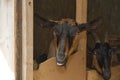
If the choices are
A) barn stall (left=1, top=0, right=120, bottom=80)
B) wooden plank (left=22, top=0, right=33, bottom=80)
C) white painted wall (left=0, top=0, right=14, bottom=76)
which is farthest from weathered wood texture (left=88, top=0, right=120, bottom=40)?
wooden plank (left=22, top=0, right=33, bottom=80)

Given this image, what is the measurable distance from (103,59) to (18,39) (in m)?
0.51

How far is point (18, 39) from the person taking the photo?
4.73ft

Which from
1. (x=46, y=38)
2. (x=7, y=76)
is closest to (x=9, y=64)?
(x=7, y=76)

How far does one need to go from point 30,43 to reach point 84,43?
1.08 feet

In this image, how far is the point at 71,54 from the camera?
152cm

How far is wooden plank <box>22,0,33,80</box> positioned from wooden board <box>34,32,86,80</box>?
0.05 meters

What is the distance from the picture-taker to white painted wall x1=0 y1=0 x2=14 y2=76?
58.2 inches

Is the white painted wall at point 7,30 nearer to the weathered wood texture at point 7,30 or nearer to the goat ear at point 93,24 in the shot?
the weathered wood texture at point 7,30

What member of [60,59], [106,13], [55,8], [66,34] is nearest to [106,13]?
[106,13]

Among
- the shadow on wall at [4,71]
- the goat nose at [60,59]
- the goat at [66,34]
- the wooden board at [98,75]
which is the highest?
the goat at [66,34]

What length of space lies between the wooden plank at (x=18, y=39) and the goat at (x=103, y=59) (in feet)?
1.52

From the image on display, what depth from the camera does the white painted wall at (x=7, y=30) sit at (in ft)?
4.85

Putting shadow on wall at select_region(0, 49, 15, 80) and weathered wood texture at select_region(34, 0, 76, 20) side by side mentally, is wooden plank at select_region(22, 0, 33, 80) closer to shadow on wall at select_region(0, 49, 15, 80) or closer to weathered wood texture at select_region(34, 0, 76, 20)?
shadow on wall at select_region(0, 49, 15, 80)

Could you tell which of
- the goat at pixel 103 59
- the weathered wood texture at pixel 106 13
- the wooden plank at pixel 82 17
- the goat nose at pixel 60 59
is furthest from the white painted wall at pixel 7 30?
the weathered wood texture at pixel 106 13
